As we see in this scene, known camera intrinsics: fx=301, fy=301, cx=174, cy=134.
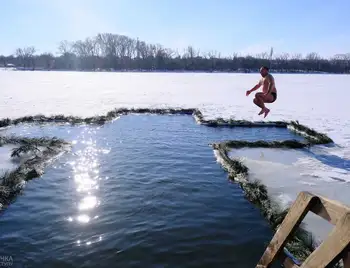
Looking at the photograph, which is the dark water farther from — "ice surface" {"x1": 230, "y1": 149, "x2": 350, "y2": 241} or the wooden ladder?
the wooden ladder

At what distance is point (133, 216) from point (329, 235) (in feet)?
10.7

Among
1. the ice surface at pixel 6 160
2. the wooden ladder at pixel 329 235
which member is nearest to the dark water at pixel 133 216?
the ice surface at pixel 6 160

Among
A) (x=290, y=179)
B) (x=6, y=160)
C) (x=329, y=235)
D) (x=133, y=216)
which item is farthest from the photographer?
(x=6, y=160)

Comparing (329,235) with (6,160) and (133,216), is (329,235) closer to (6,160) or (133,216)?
(133,216)

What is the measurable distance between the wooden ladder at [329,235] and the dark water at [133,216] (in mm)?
1209

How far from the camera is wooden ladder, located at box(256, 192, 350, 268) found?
1.87m

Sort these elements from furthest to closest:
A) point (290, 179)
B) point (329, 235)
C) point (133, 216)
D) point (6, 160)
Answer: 1. point (6, 160)
2. point (290, 179)
3. point (133, 216)
4. point (329, 235)

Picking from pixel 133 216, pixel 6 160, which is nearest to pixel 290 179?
pixel 133 216

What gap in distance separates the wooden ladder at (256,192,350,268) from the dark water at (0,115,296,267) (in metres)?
1.21

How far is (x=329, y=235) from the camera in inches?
76.4

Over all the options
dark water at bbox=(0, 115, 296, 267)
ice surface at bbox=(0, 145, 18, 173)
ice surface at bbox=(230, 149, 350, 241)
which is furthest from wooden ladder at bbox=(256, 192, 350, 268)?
ice surface at bbox=(0, 145, 18, 173)

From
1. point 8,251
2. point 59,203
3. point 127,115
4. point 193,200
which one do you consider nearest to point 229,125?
point 127,115

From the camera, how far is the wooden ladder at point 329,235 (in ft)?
6.14

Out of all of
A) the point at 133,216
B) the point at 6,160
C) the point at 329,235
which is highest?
the point at 329,235
